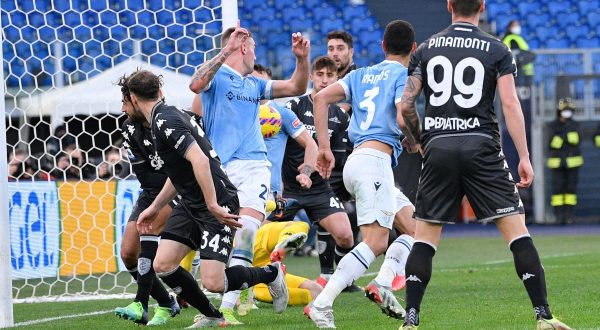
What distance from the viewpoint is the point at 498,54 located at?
5.96m

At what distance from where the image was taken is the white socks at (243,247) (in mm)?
7508

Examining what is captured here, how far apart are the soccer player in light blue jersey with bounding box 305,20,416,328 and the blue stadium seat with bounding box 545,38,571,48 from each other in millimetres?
15258

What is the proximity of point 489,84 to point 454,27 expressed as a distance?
0.36m

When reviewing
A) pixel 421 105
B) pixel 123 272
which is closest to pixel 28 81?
pixel 123 272

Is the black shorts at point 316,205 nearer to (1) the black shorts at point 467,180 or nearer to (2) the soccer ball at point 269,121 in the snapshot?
(2) the soccer ball at point 269,121

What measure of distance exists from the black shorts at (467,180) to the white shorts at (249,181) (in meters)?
1.79

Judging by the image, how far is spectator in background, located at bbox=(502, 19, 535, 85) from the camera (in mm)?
19109

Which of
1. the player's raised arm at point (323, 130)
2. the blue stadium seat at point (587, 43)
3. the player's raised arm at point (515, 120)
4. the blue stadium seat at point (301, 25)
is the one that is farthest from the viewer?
the blue stadium seat at point (587, 43)

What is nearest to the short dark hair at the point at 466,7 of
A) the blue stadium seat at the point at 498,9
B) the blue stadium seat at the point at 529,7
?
the blue stadium seat at the point at 498,9

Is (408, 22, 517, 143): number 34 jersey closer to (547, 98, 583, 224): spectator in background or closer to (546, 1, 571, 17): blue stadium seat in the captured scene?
(547, 98, 583, 224): spectator in background

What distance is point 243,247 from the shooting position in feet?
25.0

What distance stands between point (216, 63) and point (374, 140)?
1.11 meters

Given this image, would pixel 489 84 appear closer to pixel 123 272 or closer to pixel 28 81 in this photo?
pixel 123 272

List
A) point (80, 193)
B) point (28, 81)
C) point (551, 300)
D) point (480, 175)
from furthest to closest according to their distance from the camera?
point (28, 81), point (80, 193), point (551, 300), point (480, 175)
